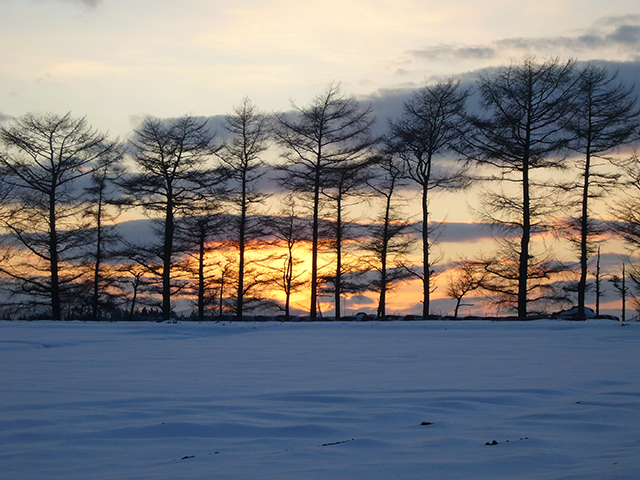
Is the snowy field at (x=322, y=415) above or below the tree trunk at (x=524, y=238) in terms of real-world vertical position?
below

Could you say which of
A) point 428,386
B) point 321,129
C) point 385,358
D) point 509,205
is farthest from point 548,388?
point 321,129

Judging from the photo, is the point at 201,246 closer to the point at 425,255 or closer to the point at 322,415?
the point at 425,255

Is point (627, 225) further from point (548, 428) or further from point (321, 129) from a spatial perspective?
point (548, 428)

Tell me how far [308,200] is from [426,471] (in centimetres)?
2316

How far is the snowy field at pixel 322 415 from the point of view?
9.69 feet

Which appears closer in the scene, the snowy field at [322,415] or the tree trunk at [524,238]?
the snowy field at [322,415]

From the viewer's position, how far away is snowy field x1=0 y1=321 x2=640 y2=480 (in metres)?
2.95

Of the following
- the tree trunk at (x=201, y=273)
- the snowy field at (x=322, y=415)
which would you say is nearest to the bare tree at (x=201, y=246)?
the tree trunk at (x=201, y=273)

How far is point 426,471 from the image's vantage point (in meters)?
2.84

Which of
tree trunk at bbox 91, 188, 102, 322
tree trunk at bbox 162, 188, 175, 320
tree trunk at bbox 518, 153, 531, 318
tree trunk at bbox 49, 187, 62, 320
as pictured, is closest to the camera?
tree trunk at bbox 518, 153, 531, 318

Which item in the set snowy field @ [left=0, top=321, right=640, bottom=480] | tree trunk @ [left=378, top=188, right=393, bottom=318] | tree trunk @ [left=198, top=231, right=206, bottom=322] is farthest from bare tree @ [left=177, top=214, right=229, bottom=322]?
snowy field @ [left=0, top=321, right=640, bottom=480]

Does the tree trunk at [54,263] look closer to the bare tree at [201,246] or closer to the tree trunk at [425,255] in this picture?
the bare tree at [201,246]

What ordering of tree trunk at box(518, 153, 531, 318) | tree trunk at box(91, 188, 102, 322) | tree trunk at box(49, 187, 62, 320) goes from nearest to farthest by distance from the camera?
tree trunk at box(518, 153, 531, 318)
tree trunk at box(49, 187, 62, 320)
tree trunk at box(91, 188, 102, 322)

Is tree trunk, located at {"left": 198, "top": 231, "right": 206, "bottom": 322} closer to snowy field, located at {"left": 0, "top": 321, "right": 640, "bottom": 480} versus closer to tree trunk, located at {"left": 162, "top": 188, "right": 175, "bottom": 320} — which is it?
tree trunk, located at {"left": 162, "top": 188, "right": 175, "bottom": 320}
